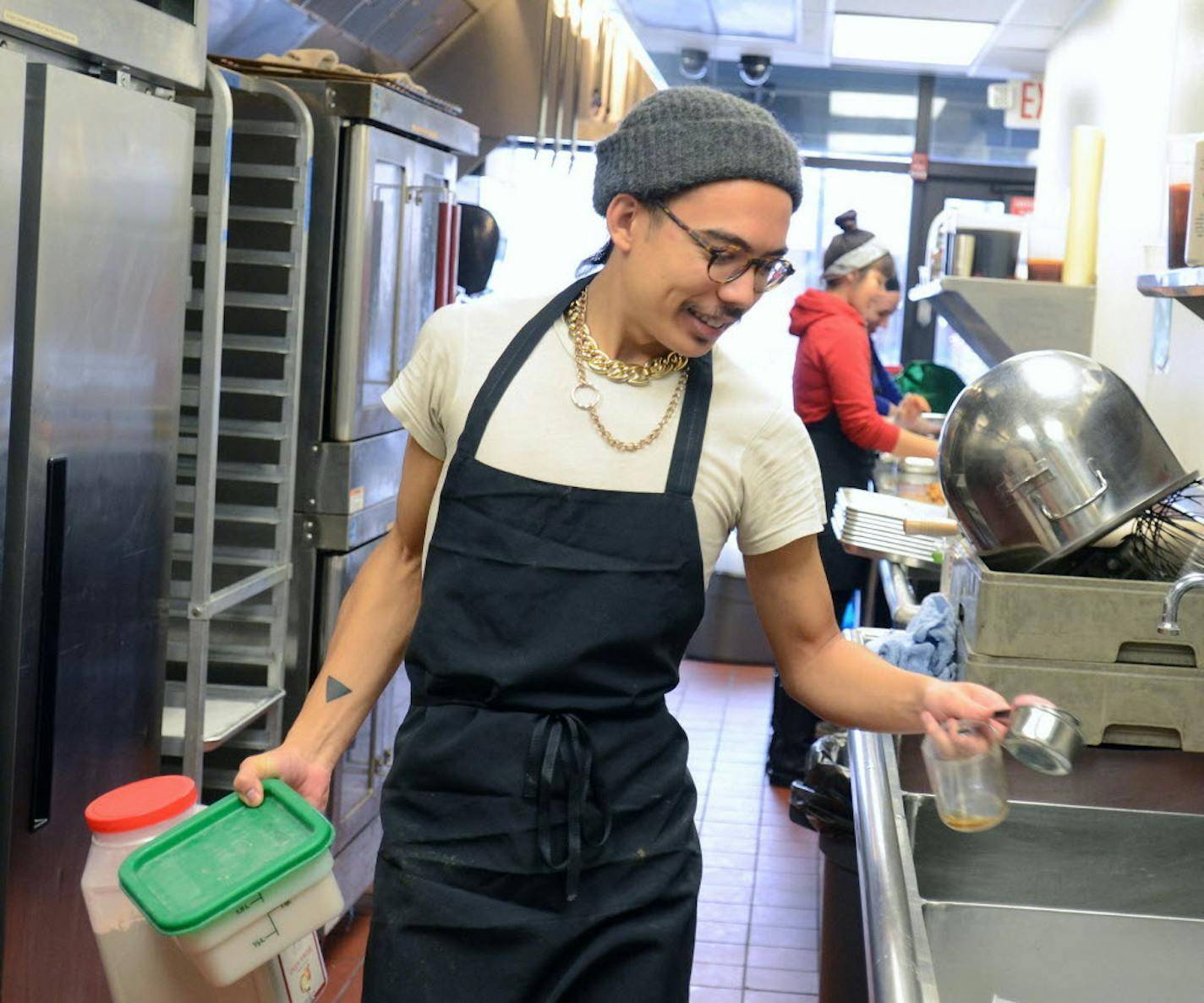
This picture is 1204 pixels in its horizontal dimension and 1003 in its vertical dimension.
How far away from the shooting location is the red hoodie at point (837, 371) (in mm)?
5059

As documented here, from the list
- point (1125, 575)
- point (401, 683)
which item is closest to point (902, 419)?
point (401, 683)

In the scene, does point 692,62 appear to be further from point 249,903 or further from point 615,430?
point 249,903

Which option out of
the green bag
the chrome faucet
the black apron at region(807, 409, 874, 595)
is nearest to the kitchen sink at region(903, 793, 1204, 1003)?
the chrome faucet

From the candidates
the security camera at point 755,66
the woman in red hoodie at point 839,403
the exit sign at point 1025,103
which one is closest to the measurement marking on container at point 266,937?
the woman in red hoodie at point 839,403

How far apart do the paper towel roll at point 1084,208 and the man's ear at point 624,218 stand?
3.39 metres

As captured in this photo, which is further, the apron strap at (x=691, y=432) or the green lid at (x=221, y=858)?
the apron strap at (x=691, y=432)

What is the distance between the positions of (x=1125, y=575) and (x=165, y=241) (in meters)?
1.61

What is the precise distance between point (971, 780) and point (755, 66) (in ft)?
23.5

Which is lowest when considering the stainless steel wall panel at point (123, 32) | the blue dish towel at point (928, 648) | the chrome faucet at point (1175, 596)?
the blue dish towel at point (928, 648)

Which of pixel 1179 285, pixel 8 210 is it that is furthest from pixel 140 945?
pixel 1179 285

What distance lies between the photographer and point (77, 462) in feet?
7.55

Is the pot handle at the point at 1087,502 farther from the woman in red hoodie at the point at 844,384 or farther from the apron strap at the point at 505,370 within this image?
the woman in red hoodie at the point at 844,384

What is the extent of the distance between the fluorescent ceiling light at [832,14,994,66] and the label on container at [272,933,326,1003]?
20.1 feet

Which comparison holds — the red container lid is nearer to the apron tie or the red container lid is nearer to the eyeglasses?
the apron tie
